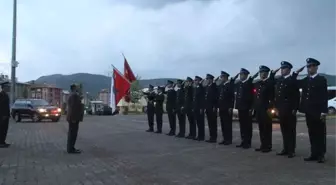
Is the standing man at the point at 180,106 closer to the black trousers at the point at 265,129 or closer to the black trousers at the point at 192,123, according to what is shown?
the black trousers at the point at 192,123

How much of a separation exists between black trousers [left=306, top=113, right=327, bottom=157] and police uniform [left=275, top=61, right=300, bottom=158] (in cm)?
79

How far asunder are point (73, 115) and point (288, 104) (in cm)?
558

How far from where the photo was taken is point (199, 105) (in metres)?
15.5

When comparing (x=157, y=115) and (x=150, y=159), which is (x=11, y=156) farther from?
(x=157, y=115)

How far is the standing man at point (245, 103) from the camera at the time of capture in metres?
12.9

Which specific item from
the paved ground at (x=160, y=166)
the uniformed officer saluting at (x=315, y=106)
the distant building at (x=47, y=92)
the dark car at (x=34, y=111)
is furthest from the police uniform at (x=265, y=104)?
the distant building at (x=47, y=92)

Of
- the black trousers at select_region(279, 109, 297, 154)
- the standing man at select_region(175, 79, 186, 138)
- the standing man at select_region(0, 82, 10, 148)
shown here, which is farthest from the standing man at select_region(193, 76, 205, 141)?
the standing man at select_region(0, 82, 10, 148)

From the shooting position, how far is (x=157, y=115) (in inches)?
752

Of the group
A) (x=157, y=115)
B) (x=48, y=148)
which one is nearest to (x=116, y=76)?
(x=157, y=115)

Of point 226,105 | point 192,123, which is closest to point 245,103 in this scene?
point 226,105

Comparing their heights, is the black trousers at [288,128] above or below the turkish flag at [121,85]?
below

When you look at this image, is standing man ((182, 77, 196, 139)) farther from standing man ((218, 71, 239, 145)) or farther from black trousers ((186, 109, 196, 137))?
standing man ((218, 71, 239, 145))

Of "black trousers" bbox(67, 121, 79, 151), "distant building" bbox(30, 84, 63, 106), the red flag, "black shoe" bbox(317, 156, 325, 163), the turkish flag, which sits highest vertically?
"distant building" bbox(30, 84, 63, 106)

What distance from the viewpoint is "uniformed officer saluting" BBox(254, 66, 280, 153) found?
38.9ft
